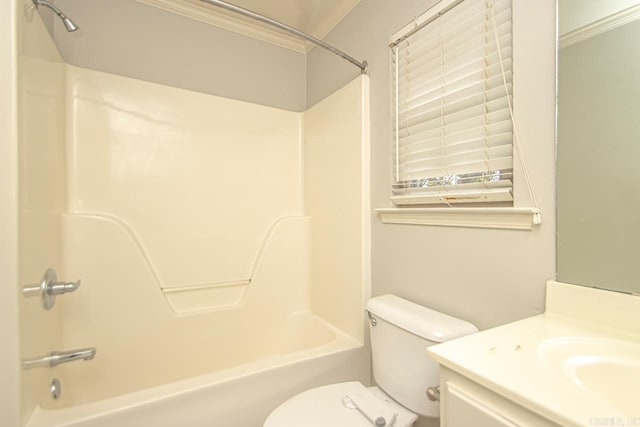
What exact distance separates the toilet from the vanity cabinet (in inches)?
12.4

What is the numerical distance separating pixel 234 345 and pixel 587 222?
1.86 meters

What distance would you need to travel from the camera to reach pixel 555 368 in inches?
22.7

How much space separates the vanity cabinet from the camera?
50cm

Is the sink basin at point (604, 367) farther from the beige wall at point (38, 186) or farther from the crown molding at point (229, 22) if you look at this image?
the crown molding at point (229, 22)

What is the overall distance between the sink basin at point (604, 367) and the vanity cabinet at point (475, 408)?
126mm

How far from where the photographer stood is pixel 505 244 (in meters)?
0.95

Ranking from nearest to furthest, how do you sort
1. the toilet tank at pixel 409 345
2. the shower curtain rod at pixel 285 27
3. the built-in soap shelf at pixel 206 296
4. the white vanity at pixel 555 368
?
the white vanity at pixel 555 368
the toilet tank at pixel 409 345
the shower curtain rod at pixel 285 27
the built-in soap shelf at pixel 206 296

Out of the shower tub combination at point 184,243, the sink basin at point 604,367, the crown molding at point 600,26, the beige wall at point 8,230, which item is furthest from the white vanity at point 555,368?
the beige wall at point 8,230

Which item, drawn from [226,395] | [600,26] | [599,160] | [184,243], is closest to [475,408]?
[599,160]

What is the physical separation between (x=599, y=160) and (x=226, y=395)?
147cm

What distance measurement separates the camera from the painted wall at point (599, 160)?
730 mm

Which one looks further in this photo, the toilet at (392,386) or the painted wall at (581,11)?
the toilet at (392,386)

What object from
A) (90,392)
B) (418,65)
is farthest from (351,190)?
(90,392)

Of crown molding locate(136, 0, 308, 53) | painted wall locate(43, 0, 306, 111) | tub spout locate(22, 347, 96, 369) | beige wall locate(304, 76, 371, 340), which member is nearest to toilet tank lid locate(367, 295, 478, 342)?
beige wall locate(304, 76, 371, 340)
